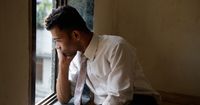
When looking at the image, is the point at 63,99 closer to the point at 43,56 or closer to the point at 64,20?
the point at 43,56

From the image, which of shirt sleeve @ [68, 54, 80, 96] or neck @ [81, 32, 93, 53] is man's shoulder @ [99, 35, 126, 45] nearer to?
neck @ [81, 32, 93, 53]

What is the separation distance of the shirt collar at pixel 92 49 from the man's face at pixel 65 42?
2.3 inches

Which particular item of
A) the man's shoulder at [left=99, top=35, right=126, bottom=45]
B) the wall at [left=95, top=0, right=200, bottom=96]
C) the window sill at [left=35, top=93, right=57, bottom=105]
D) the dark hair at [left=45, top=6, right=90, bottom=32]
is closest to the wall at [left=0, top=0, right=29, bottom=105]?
the dark hair at [left=45, top=6, right=90, bottom=32]

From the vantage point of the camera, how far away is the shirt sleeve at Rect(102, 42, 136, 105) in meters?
1.43

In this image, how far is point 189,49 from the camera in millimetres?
2312

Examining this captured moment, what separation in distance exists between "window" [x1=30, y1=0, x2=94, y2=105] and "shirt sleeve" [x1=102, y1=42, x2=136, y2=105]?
14.9 inches

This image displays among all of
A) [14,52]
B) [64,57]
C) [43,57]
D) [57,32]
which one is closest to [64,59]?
[64,57]

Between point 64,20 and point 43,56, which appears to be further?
point 43,56

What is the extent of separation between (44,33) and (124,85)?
55cm

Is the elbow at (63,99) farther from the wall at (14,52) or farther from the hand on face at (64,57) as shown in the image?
the wall at (14,52)

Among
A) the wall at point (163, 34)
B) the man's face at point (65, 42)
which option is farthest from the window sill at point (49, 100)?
the wall at point (163, 34)

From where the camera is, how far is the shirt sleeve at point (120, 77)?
4.69 feet

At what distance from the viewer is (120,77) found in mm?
1428

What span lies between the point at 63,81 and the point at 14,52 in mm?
581
